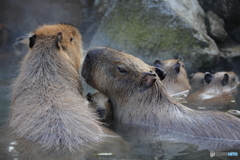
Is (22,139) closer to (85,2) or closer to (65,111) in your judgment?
(65,111)

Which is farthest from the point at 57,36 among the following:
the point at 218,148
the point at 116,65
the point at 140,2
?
the point at 140,2

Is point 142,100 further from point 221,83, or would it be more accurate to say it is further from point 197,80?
point 197,80

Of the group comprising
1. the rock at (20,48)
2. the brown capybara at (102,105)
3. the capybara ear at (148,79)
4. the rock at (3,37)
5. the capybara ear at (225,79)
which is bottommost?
the capybara ear at (225,79)

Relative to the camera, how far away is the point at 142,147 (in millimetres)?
2963

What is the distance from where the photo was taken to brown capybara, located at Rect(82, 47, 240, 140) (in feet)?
11.1

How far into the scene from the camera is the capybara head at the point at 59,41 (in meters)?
3.49

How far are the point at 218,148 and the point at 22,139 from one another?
5.81ft

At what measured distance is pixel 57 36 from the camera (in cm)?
349

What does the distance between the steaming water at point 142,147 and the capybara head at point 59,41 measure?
90cm

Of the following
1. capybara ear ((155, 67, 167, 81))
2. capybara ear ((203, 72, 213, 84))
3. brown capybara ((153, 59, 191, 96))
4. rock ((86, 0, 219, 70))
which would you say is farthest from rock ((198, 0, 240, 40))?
capybara ear ((155, 67, 167, 81))

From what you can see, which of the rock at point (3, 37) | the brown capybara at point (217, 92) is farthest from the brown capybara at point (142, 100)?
the rock at point (3, 37)

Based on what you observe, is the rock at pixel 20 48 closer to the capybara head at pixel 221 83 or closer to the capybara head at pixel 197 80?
the capybara head at pixel 197 80

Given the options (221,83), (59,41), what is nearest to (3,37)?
(221,83)

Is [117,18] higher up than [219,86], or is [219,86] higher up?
[117,18]
